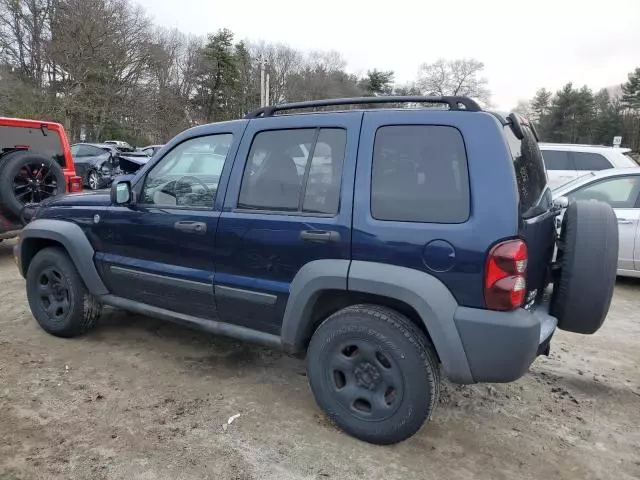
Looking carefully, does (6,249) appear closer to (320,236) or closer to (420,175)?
(320,236)

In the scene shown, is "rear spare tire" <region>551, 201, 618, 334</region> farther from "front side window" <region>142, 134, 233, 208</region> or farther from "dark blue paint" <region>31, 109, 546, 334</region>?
"front side window" <region>142, 134, 233, 208</region>

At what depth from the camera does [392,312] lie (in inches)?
106

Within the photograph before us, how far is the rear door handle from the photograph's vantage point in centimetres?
275

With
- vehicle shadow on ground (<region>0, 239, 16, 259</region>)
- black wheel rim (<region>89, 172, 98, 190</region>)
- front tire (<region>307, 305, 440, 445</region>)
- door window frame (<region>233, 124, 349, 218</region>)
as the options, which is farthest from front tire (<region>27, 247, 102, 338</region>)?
black wheel rim (<region>89, 172, 98, 190</region>)

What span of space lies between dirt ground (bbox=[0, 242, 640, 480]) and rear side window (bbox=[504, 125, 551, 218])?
1.35m

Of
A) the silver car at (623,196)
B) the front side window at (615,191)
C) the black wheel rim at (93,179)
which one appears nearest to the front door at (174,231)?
the silver car at (623,196)

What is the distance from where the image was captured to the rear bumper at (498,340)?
2395 millimetres

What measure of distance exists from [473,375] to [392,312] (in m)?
0.52

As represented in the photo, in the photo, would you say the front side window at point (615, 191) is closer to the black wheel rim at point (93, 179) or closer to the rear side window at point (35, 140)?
the rear side window at point (35, 140)

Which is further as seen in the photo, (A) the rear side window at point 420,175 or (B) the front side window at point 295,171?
(B) the front side window at point 295,171

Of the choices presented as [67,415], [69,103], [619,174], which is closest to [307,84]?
[69,103]

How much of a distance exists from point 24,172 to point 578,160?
903 cm

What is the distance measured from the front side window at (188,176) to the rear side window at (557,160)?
763 centimetres

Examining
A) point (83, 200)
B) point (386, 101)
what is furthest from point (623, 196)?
point (83, 200)
